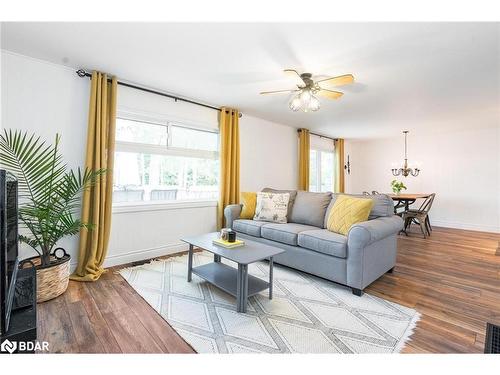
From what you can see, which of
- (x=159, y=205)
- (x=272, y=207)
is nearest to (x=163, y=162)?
(x=159, y=205)

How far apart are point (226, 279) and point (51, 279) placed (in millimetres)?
1499

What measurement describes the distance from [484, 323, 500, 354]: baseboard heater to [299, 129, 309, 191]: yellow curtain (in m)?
4.17

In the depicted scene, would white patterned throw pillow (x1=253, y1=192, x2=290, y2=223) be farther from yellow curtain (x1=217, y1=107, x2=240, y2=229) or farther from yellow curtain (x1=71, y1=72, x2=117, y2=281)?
yellow curtain (x1=71, y1=72, x2=117, y2=281)

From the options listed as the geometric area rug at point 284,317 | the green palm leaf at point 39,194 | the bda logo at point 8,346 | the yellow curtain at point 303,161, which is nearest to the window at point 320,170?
the yellow curtain at point 303,161

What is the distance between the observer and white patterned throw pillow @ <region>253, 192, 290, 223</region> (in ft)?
11.2

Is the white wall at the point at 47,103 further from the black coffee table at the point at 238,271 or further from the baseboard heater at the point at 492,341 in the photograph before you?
the baseboard heater at the point at 492,341

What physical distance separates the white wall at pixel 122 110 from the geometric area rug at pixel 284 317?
695mm

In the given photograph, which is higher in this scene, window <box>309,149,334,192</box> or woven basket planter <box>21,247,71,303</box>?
window <box>309,149,334,192</box>

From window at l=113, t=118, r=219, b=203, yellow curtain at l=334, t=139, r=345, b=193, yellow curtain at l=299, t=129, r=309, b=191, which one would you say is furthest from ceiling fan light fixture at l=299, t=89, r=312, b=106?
yellow curtain at l=334, t=139, r=345, b=193

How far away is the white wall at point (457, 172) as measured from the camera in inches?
210

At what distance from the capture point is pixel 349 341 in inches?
65.4

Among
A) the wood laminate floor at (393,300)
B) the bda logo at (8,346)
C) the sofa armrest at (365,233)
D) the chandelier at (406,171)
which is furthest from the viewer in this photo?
the chandelier at (406,171)
